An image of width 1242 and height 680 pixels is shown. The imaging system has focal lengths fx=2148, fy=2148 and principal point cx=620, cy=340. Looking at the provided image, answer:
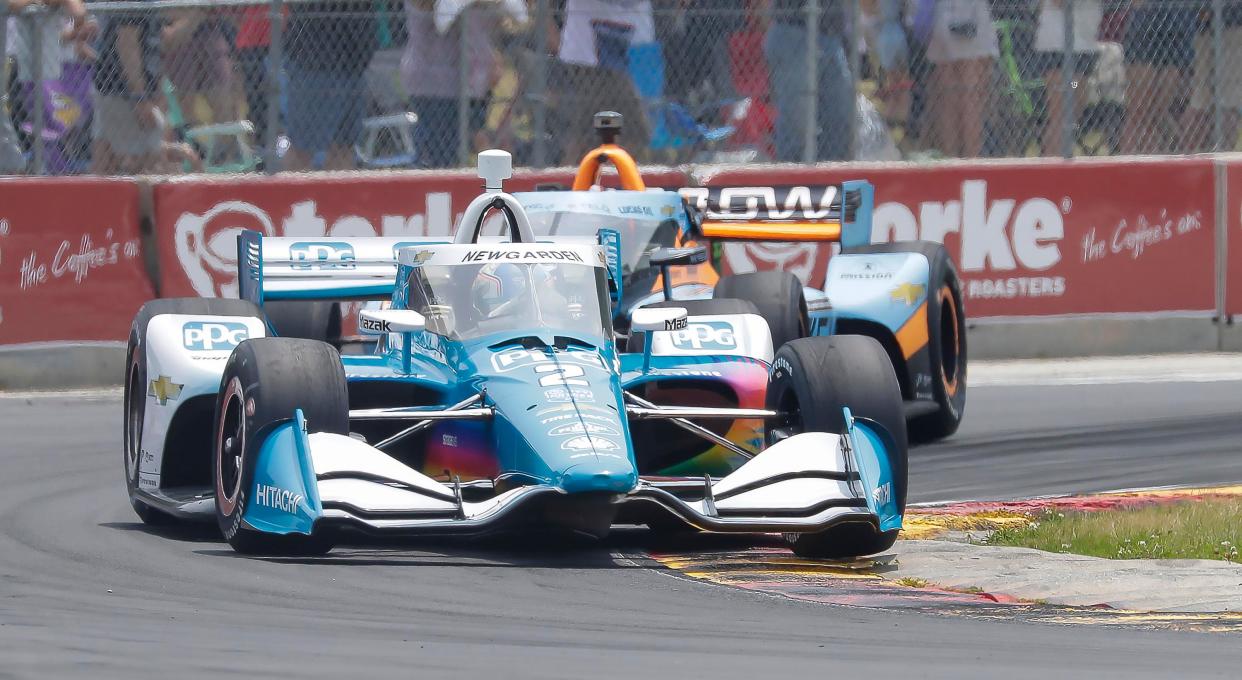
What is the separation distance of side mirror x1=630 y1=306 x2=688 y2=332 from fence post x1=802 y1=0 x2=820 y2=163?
21.4 feet

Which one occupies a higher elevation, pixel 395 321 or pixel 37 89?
pixel 37 89

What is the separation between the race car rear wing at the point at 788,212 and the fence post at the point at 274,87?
10.0 ft

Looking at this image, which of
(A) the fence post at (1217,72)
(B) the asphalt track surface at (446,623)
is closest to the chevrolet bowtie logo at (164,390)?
(B) the asphalt track surface at (446,623)

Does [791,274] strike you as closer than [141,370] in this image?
No

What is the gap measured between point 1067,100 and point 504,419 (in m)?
8.37

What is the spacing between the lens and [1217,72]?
15.3 m

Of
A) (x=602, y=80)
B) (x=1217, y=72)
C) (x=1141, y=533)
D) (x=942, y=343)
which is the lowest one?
(x=1141, y=533)

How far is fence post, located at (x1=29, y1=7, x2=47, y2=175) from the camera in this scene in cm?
1381

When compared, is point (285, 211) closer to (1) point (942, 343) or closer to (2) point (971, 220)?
(1) point (942, 343)

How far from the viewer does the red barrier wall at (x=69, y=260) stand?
13750 mm

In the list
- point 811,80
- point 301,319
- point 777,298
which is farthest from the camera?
point 811,80

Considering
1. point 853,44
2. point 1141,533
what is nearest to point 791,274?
point 1141,533

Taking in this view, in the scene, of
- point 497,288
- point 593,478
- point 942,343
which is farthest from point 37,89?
point 593,478

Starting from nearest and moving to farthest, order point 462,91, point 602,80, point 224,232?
1. point 224,232
2. point 462,91
3. point 602,80
